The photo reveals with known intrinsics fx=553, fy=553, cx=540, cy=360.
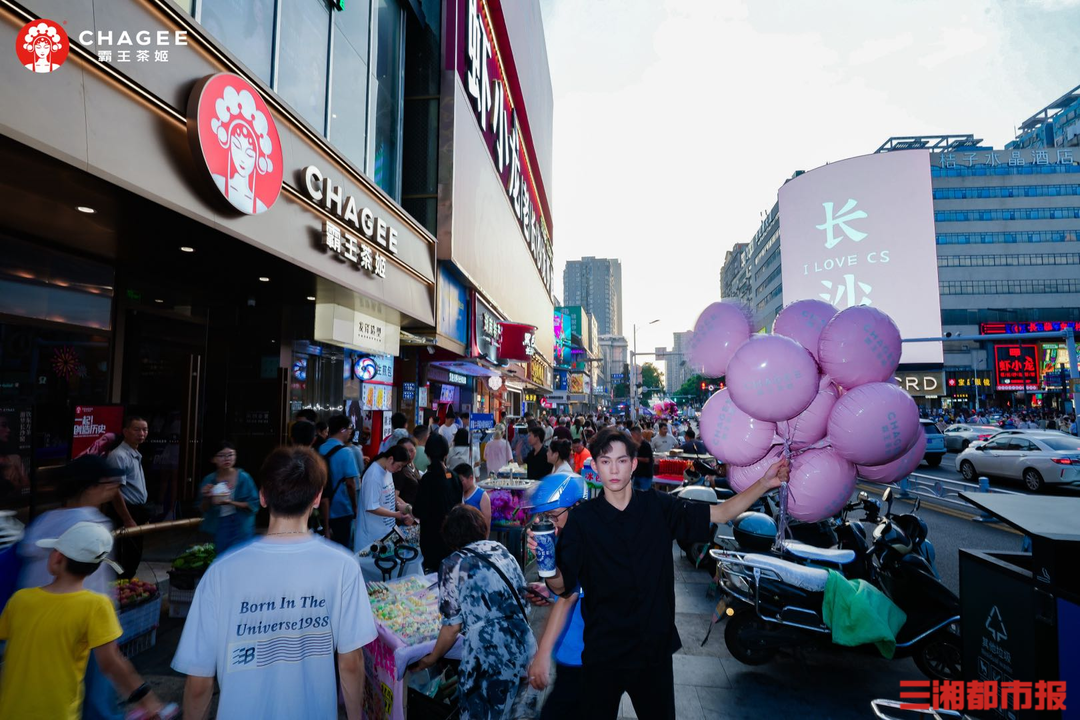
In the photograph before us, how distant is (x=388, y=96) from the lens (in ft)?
41.6

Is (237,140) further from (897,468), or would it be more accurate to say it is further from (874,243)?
(874,243)

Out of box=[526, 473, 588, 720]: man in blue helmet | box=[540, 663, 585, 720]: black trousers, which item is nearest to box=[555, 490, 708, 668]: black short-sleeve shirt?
box=[526, 473, 588, 720]: man in blue helmet

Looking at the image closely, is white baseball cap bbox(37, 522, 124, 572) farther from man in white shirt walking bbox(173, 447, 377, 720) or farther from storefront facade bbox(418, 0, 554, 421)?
storefront facade bbox(418, 0, 554, 421)

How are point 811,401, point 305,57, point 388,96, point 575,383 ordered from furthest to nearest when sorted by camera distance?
point 575,383
point 388,96
point 305,57
point 811,401

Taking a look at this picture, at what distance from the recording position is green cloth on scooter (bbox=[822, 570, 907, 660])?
430 cm

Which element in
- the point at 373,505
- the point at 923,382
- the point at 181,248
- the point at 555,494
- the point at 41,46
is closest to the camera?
the point at 41,46

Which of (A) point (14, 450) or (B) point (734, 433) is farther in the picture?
(A) point (14, 450)

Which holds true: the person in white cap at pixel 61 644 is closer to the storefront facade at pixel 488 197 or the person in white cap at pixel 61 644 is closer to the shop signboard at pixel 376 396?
the storefront facade at pixel 488 197

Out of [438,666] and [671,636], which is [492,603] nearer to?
[671,636]

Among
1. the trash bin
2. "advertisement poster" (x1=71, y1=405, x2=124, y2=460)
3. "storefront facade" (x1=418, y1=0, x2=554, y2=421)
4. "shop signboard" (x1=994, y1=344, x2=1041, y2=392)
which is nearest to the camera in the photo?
the trash bin

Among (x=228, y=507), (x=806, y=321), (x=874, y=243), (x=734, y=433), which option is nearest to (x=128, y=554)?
(x=228, y=507)

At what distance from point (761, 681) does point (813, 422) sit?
2.20 meters

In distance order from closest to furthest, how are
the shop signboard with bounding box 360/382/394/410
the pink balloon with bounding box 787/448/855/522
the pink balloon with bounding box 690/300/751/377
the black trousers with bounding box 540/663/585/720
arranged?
the black trousers with bounding box 540/663/585/720 → the pink balloon with bounding box 787/448/855/522 → the pink balloon with bounding box 690/300/751/377 → the shop signboard with bounding box 360/382/394/410

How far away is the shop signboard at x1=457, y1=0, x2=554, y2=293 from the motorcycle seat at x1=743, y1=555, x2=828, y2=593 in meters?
14.2
